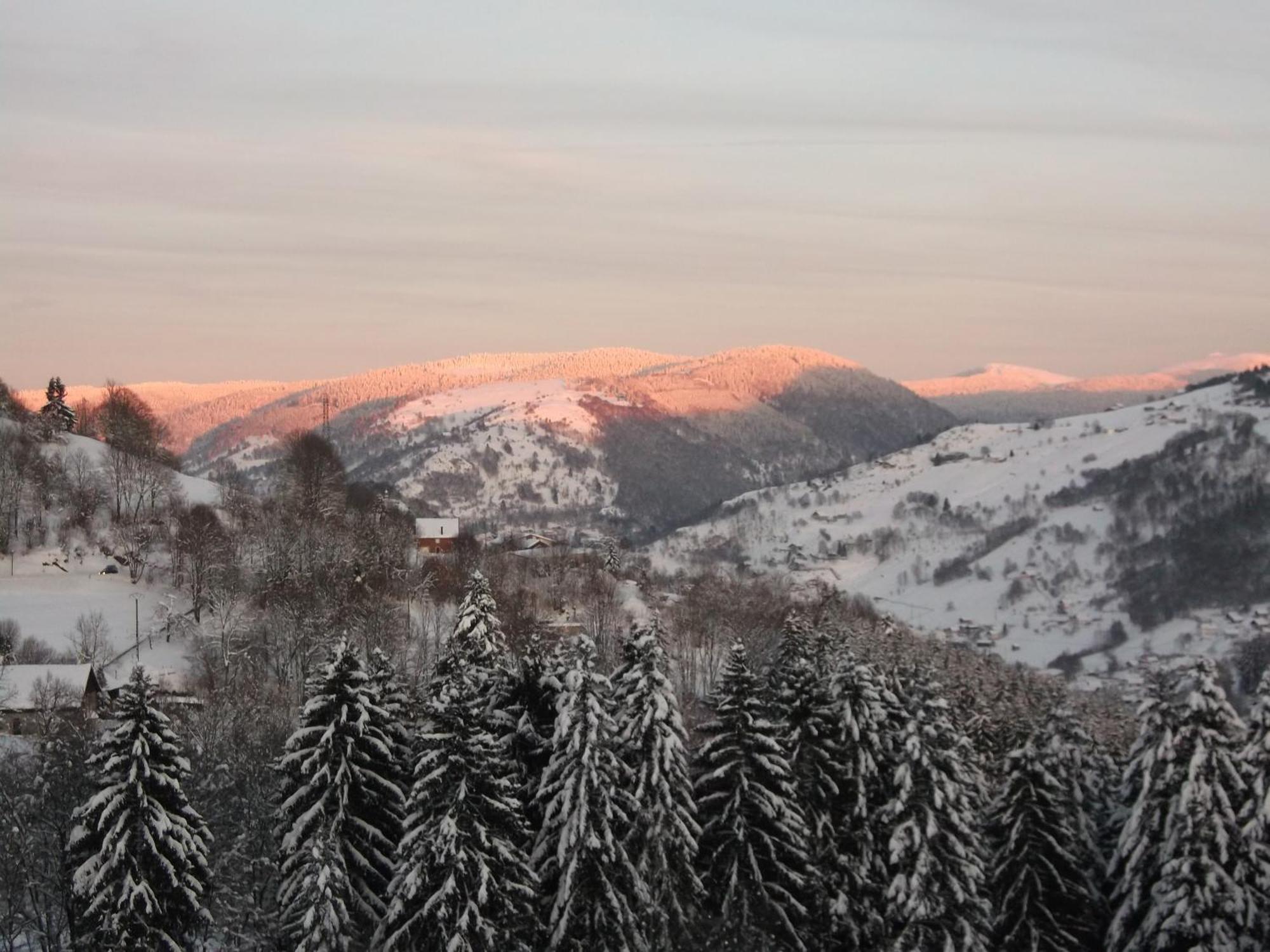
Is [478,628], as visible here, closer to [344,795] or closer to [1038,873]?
[344,795]

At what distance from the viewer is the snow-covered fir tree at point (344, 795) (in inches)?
1356

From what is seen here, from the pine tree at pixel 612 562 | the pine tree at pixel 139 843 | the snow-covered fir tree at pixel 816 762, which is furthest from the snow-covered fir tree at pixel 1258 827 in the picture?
the pine tree at pixel 612 562

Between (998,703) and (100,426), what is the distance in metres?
89.7

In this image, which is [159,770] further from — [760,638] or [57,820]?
[760,638]

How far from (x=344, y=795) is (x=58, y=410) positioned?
84447mm

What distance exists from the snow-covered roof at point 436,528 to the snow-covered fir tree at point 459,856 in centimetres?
8391

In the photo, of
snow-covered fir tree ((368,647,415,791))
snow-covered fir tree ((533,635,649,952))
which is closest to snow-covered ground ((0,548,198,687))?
snow-covered fir tree ((368,647,415,791))

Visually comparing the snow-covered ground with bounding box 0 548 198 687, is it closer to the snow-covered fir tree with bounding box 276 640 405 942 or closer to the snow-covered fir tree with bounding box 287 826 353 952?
the snow-covered fir tree with bounding box 276 640 405 942

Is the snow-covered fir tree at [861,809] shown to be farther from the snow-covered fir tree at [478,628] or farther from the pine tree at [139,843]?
the pine tree at [139,843]

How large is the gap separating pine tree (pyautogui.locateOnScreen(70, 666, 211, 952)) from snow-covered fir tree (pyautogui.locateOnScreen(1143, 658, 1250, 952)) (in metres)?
25.7

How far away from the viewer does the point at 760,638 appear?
101m

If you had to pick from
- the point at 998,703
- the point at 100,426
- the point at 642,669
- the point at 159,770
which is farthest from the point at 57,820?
the point at 100,426

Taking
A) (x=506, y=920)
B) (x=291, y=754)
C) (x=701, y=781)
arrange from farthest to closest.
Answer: (x=701, y=781), (x=291, y=754), (x=506, y=920)

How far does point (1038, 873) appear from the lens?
39.8 meters
